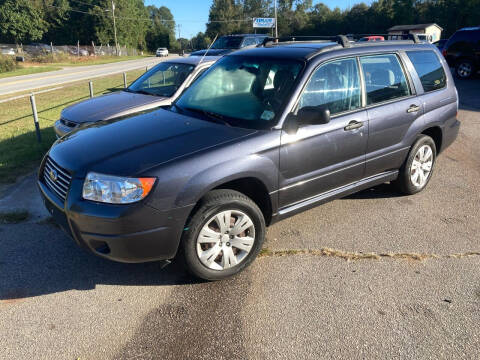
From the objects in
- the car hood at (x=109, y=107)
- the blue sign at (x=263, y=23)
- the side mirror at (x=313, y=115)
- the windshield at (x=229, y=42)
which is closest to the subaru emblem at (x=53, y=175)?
the side mirror at (x=313, y=115)

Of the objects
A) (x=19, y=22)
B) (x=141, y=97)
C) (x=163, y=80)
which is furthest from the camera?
(x=19, y=22)

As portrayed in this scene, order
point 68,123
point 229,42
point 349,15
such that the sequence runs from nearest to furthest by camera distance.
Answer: point 68,123
point 229,42
point 349,15

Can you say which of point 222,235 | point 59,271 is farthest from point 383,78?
point 59,271

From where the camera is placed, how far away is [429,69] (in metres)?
4.96

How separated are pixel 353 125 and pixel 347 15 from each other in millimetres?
76439

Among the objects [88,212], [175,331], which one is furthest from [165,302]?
[88,212]

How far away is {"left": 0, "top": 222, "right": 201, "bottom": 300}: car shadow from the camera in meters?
3.29

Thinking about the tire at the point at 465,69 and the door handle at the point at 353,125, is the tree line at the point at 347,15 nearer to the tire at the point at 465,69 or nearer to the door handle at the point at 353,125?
the tire at the point at 465,69

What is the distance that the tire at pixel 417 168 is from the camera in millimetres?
4766

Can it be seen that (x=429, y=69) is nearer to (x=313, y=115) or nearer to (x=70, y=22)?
(x=313, y=115)

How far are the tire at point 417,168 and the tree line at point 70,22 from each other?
219 feet

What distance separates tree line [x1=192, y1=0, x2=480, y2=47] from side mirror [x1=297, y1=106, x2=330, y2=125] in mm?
32550

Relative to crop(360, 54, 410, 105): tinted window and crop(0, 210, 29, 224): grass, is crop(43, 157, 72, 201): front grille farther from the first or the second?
crop(360, 54, 410, 105): tinted window

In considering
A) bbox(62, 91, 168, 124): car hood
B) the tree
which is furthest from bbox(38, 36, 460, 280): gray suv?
the tree
